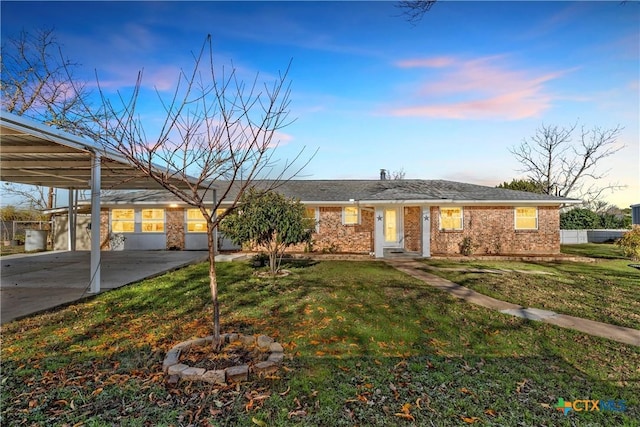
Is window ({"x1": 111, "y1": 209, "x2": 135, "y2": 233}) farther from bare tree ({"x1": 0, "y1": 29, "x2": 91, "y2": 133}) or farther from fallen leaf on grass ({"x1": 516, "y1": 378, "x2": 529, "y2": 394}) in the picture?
fallen leaf on grass ({"x1": 516, "y1": 378, "x2": 529, "y2": 394})

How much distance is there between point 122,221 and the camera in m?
17.1

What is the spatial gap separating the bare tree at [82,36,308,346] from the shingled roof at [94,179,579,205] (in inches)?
340

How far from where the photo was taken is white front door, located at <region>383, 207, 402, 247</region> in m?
16.2

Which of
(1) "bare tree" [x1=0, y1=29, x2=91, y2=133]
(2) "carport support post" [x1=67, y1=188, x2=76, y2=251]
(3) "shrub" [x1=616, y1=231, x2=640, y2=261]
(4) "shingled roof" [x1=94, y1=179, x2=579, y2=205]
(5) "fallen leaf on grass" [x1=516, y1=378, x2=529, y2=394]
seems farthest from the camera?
(1) "bare tree" [x1=0, y1=29, x2=91, y2=133]

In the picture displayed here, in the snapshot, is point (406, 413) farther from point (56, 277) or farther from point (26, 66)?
point (26, 66)

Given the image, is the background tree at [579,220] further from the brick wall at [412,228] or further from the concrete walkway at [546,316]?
the concrete walkway at [546,316]

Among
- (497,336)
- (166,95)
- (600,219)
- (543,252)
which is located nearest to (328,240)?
(543,252)

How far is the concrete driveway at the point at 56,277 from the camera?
6.40 metres

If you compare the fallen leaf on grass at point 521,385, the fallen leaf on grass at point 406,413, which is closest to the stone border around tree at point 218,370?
the fallen leaf on grass at point 406,413

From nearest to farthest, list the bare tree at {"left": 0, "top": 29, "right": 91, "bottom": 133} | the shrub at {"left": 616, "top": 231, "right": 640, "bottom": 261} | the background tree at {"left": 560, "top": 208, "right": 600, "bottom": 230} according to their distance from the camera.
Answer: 1. the shrub at {"left": 616, "top": 231, "right": 640, "bottom": 261}
2. the bare tree at {"left": 0, "top": 29, "right": 91, "bottom": 133}
3. the background tree at {"left": 560, "top": 208, "right": 600, "bottom": 230}

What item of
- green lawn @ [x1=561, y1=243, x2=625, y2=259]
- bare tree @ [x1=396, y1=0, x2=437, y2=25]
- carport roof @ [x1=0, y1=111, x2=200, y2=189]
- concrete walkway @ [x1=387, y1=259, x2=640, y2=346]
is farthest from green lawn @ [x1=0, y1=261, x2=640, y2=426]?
green lawn @ [x1=561, y1=243, x2=625, y2=259]

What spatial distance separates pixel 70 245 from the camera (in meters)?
15.9

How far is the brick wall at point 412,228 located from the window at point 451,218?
111 centimetres

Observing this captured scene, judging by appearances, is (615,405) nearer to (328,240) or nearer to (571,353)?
(571,353)
